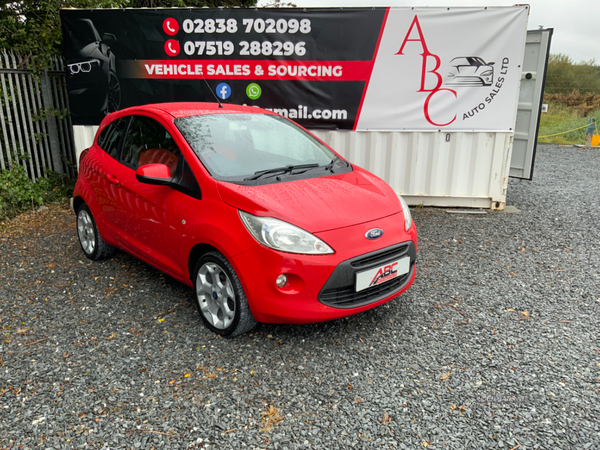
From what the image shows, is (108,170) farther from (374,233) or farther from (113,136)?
(374,233)

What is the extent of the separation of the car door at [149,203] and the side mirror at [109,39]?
3.57 meters

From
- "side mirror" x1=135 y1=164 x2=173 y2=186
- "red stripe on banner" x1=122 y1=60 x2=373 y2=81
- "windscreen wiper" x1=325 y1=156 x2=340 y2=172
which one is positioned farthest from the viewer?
"red stripe on banner" x1=122 y1=60 x2=373 y2=81

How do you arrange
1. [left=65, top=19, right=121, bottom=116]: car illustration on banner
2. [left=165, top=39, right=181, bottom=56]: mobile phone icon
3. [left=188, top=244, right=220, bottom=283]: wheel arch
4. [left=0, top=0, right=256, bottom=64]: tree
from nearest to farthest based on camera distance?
1. [left=188, top=244, right=220, bottom=283]: wheel arch
2. [left=165, top=39, right=181, bottom=56]: mobile phone icon
3. [left=65, top=19, right=121, bottom=116]: car illustration on banner
4. [left=0, top=0, right=256, bottom=64]: tree

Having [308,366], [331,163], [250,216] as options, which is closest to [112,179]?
[250,216]

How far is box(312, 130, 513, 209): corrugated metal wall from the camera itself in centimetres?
678

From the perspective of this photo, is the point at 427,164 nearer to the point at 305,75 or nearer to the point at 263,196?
the point at 305,75

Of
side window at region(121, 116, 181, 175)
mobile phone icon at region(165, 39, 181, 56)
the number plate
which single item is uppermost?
mobile phone icon at region(165, 39, 181, 56)

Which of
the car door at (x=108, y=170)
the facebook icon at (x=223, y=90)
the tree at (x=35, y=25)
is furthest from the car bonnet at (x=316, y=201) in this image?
the tree at (x=35, y=25)

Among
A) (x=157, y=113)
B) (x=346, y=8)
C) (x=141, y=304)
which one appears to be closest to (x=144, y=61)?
(x=346, y=8)

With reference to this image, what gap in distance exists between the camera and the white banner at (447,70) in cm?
639

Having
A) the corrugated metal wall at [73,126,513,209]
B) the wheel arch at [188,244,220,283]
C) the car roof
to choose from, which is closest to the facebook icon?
the corrugated metal wall at [73,126,513,209]

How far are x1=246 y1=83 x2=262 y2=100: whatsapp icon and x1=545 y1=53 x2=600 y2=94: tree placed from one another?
18.2 metres

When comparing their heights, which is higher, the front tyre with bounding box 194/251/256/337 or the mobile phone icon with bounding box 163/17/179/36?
the mobile phone icon with bounding box 163/17/179/36

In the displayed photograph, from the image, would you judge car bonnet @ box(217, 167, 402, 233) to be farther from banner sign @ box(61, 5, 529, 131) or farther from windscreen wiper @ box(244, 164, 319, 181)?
banner sign @ box(61, 5, 529, 131)
